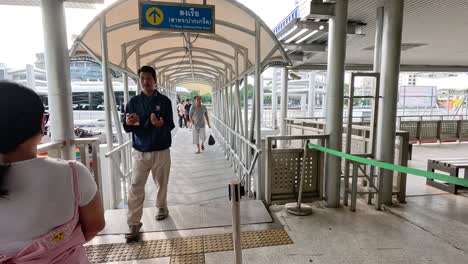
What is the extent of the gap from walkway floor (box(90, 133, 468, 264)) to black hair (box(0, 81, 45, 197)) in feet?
6.25

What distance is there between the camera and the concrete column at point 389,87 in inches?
144

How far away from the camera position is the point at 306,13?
4.09m

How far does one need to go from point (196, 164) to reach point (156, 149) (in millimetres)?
3998

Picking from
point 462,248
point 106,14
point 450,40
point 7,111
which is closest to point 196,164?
point 106,14

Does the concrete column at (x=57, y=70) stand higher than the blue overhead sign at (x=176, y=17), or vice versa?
the blue overhead sign at (x=176, y=17)

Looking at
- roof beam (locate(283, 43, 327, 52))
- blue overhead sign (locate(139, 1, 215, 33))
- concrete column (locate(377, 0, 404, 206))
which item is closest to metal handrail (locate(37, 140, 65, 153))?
blue overhead sign (locate(139, 1, 215, 33))

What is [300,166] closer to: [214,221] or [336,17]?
[214,221]

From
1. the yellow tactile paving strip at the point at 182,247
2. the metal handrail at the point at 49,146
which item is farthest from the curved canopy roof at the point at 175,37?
the yellow tactile paving strip at the point at 182,247

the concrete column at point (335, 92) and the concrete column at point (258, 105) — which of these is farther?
the concrete column at point (258, 105)

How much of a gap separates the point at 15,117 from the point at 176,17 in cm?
259

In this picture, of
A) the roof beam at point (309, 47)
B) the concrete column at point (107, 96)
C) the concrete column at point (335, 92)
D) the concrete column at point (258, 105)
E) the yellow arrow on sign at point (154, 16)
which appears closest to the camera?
the yellow arrow on sign at point (154, 16)

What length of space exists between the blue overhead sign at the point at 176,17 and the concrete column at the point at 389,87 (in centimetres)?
232

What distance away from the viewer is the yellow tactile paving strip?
8.48 ft

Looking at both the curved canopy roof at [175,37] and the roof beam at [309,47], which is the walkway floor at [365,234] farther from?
the roof beam at [309,47]
